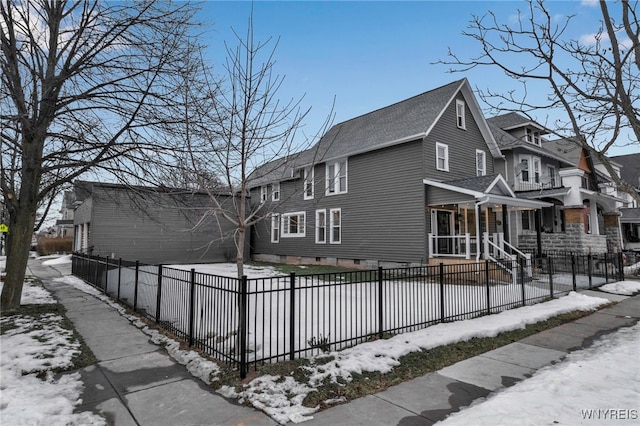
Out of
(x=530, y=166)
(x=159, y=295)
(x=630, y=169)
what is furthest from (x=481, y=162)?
(x=630, y=169)

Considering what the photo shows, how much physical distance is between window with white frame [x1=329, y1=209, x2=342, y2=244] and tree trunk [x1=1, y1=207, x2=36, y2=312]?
→ 1376cm

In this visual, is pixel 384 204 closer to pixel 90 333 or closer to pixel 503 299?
pixel 503 299

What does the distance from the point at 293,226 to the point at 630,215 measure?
27.5m

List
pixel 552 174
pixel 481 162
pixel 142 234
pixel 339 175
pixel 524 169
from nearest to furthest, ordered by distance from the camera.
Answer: pixel 481 162 → pixel 339 175 → pixel 142 234 → pixel 524 169 → pixel 552 174

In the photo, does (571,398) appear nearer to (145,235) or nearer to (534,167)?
(534,167)

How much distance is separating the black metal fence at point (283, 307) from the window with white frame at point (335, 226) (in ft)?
31.3

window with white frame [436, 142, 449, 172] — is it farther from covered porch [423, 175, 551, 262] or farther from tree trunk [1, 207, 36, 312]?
tree trunk [1, 207, 36, 312]

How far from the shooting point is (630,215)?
29.0m

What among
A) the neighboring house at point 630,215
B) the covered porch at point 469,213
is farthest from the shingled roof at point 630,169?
the covered porch at point 469,213

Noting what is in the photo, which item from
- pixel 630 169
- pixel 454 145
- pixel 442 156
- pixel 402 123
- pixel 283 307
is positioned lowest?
pixel 283 307

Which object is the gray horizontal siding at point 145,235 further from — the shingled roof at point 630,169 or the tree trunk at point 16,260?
the shingled roof at point 630,169

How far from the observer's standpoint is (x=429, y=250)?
49.9ft

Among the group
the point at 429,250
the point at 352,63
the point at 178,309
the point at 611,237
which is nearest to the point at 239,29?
the point at 178,309

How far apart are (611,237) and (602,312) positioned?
18.7m
